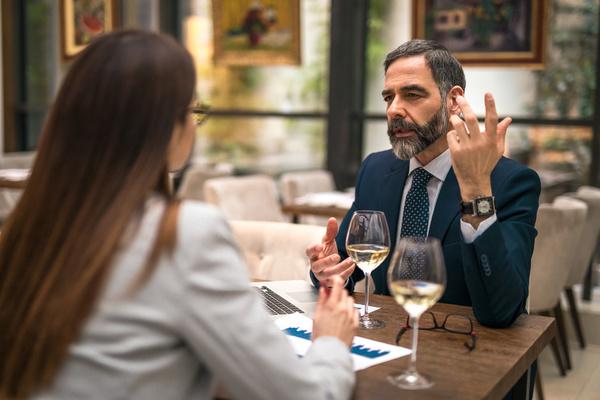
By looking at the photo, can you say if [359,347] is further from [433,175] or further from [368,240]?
[433,175]

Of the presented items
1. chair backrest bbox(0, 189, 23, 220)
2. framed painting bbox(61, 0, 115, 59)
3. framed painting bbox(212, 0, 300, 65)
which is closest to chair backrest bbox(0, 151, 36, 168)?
chair backrest bbox(0, 189, 23, 220)

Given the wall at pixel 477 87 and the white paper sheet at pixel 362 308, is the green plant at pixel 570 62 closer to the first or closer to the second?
the wall at pixel 477 87

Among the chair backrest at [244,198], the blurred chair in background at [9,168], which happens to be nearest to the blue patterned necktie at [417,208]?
the chair backrest at [244,198]

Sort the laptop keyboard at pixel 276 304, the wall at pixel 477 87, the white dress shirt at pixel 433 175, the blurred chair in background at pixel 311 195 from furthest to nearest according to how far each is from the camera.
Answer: the wall at pixel 477 87 → the blurred chair in background at pixel 311 195 → the white dress shirt at pixel 433 175 → the laptop keyboard at pixel 276 304

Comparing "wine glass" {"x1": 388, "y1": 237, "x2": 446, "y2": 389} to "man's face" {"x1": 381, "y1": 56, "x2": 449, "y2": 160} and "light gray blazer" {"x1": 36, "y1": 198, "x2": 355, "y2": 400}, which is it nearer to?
"light gray blazer" {"x1": 36, "y1": 198, "x2": 355, "y2": 400}

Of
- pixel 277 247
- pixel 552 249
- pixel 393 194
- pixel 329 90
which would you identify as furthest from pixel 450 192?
pixel 329 90

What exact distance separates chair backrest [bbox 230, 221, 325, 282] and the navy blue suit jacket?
26 cm

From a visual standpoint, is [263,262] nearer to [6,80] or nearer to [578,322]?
[578,322]

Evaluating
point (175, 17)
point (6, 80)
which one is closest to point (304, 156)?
point (175, 17)

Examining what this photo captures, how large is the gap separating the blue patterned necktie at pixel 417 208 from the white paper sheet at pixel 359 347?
22.7 inches

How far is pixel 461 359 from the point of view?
1553mm

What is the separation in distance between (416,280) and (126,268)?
53 centimetres

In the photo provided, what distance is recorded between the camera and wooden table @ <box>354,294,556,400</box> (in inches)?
54.3

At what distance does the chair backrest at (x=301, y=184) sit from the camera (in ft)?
17.6
